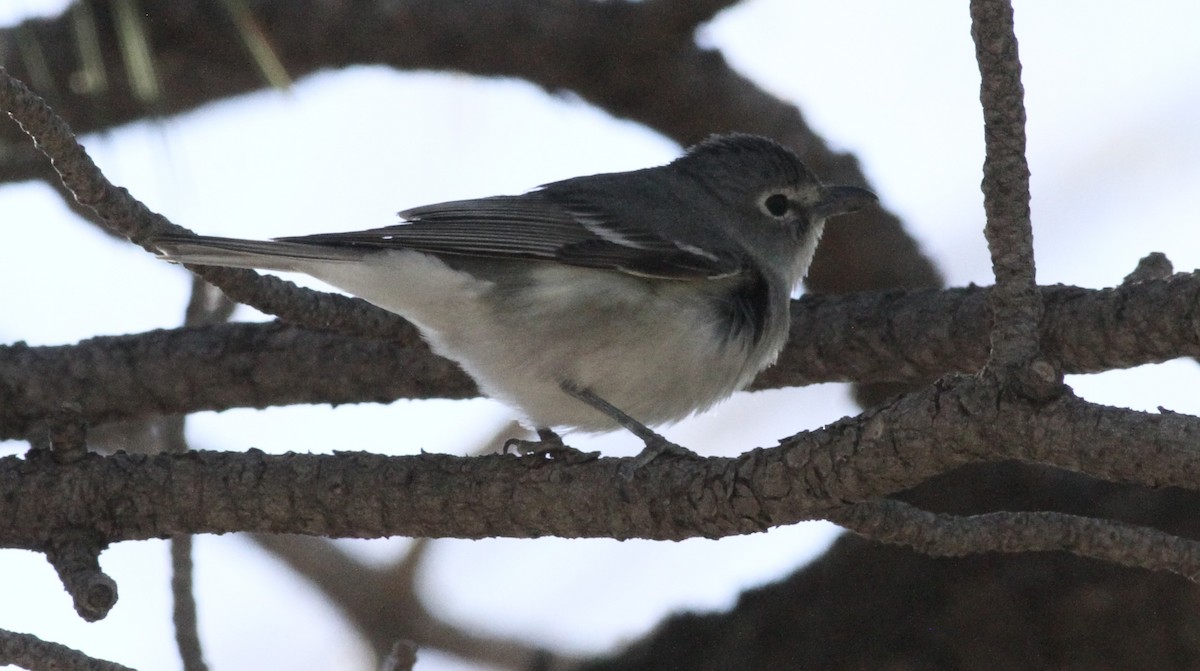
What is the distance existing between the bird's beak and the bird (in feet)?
1.25

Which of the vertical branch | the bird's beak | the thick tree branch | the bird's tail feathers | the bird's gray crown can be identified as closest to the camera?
the vertical branch

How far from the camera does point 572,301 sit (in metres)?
4.30

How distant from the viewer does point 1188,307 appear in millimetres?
3371

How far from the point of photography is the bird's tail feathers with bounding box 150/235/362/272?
139 inches

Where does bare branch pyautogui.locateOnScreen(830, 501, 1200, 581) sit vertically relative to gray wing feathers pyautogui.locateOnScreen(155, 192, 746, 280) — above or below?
below

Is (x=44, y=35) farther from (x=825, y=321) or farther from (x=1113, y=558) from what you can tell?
(x=1113, y=558)

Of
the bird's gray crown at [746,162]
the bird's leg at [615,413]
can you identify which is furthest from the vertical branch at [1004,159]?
the bird's gray crown at [746,162]

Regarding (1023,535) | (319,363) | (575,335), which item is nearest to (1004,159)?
(1023,535)

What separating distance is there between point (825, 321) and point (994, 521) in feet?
5.14

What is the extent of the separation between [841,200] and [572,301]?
125 centimetres

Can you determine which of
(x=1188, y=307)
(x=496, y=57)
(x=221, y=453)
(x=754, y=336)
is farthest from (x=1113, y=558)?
(x=496, y=57)

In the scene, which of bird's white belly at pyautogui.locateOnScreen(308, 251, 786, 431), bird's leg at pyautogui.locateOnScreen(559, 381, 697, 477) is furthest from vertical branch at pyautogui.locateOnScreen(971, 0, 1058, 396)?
bird's white belly at pyautogui.locateOnScreen(308, 251, 786, 431)

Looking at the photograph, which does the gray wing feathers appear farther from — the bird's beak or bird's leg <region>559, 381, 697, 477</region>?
the bird's beak

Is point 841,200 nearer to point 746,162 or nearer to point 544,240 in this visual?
point 746,162
